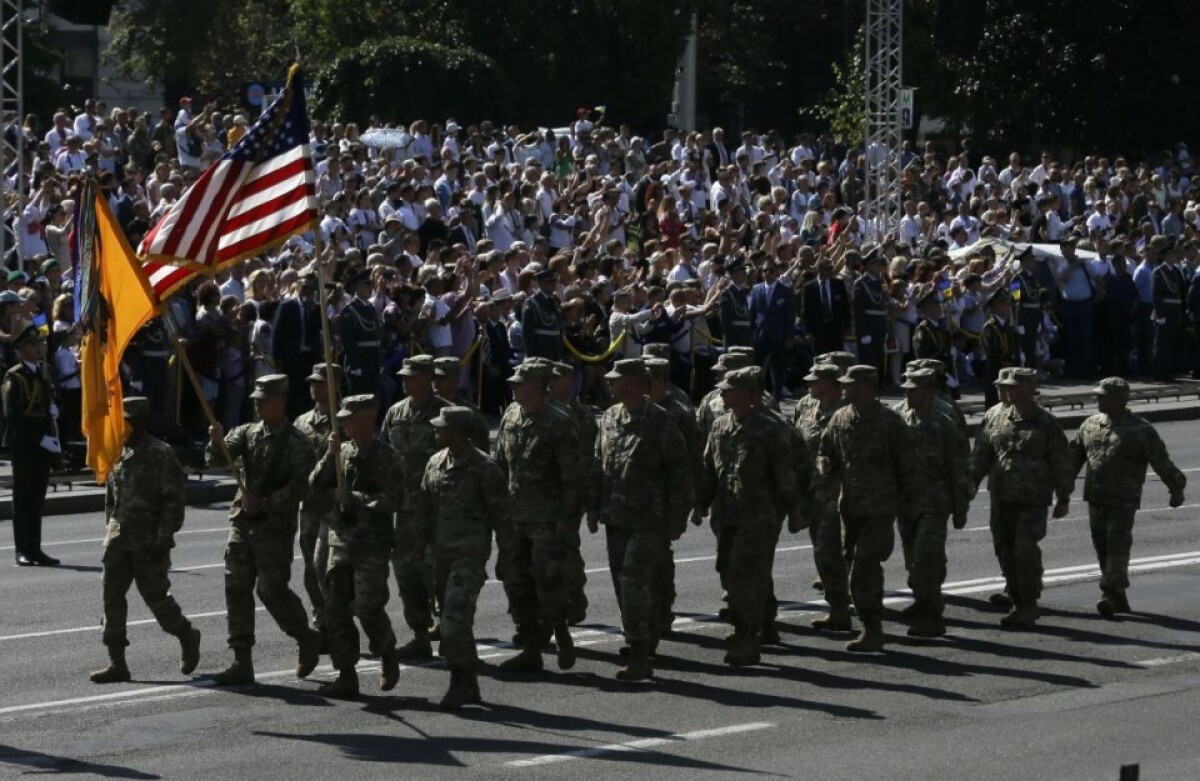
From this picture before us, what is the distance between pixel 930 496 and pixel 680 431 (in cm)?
204

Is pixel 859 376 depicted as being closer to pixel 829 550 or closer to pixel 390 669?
pixel 829 550

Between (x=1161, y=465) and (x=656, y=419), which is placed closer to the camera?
(x=656, y=419)

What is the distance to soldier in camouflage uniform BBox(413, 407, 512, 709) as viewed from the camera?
1362cm

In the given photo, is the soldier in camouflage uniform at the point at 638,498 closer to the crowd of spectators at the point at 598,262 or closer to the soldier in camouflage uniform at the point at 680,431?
the soldier in camouflage uniform at the point at 680,431

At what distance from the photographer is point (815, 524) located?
636 inches

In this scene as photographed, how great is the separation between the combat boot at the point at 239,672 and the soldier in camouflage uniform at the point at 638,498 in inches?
89.6

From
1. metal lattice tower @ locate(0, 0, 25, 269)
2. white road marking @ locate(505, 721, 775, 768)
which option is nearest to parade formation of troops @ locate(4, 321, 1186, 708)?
white road marking @ locate(505, 721, 775, 768)

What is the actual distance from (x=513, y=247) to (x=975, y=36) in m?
21.4

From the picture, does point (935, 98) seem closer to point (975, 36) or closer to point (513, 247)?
point (975, 36)

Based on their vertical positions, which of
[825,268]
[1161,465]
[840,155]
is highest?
[840,155]

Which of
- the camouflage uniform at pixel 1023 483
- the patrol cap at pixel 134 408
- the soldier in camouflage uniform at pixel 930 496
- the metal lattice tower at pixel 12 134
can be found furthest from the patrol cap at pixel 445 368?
the metal lattice tower at pixel 12 134

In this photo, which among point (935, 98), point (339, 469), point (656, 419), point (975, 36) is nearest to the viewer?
point (339, 469)

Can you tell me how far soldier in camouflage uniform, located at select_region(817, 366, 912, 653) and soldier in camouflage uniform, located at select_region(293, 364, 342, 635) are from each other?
3421 millimetres

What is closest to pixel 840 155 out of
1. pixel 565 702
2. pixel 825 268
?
pixel 825 268
